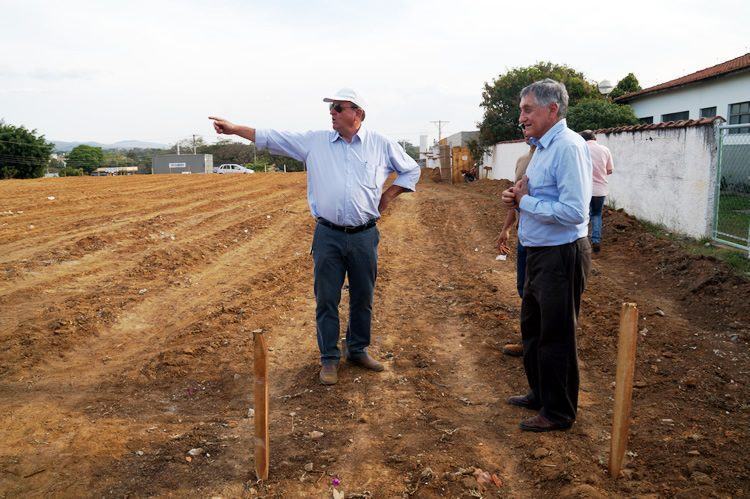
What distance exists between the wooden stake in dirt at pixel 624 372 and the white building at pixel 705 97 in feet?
61.6

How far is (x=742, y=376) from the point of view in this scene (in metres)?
4.64

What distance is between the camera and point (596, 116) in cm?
1900

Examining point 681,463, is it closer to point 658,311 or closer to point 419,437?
point 419,437

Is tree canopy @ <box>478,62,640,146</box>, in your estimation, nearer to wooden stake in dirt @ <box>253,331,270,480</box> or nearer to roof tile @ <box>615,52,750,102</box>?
roof tile @ <box>615,52,750,102</box>

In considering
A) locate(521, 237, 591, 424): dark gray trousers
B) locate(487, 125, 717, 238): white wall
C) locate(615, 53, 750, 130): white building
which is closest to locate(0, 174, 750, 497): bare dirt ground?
locate(521, 237, 591, 424): dark gray trousers

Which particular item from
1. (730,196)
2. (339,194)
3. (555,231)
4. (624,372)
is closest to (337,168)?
(339,194)

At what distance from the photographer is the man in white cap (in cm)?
439

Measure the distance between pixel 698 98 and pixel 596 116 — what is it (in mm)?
5334

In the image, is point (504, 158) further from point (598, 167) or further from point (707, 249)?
point (598, 167)

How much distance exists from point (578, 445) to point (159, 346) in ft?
12.3

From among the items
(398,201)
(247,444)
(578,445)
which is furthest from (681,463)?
(398,201)

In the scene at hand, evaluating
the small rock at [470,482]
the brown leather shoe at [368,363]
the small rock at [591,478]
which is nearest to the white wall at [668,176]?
the brown leather shoe at [368,363]

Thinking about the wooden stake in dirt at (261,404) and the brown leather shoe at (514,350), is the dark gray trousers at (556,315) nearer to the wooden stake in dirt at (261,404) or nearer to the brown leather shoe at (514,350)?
the brown leather shoe at (514,350)

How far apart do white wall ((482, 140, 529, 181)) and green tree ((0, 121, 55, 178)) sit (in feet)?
83.7
